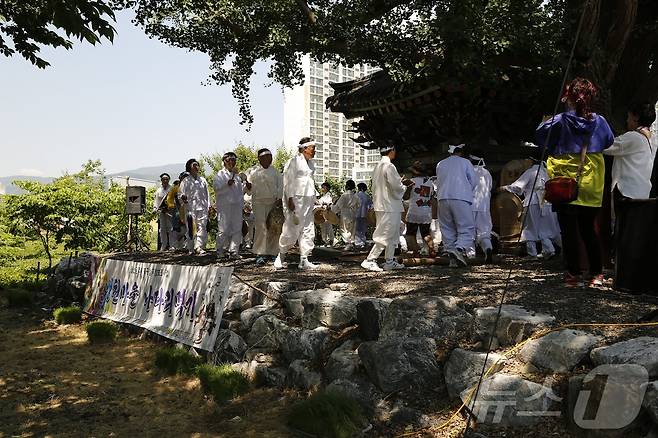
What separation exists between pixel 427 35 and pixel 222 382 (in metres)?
6.40

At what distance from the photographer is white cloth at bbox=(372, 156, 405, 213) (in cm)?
748

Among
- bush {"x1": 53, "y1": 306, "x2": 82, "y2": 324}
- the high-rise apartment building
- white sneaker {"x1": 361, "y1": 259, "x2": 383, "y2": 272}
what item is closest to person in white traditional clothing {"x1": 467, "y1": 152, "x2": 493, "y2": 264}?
white sneaker {"x1": 361, "y1": 259, "x2": 383, "y2": 272}

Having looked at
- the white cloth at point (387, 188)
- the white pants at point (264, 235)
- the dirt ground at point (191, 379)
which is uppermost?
the white cloth at point (387, 188)

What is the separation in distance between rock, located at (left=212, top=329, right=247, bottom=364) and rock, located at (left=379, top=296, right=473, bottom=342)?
5.65 feet

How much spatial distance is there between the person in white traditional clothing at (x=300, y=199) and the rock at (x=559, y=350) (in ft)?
14.9

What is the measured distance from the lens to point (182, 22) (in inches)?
388

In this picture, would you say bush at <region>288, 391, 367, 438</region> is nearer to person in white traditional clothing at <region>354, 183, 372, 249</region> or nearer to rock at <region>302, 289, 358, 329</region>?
rock at <region>302, 289, 358, 329</region>

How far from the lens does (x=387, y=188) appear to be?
757 cm

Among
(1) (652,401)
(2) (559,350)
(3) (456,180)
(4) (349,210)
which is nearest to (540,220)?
(3) (456,180)

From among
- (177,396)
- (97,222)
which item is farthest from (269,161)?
(97,222)

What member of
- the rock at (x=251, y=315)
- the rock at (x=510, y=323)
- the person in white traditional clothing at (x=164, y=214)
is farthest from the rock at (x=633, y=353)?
the person in white traditional clothing at (x=164, y=214)

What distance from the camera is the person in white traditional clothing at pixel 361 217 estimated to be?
14.1m

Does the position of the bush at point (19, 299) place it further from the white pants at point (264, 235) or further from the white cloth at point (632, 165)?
the white cloth at point (632, 165)

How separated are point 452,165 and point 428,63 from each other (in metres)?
2.17
